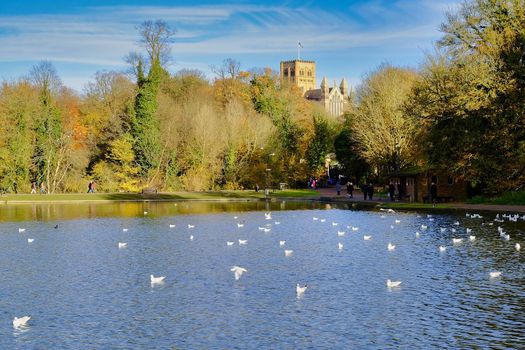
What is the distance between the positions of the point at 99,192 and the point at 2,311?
225ft

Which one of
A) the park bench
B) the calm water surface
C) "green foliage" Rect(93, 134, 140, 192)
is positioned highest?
"green foliage" Rect(93, 134, 140, 192)

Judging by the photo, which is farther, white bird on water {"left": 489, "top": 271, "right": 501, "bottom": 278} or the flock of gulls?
white bird on water {"left": 489, "top": 271, "right": 501, "bottom": 278}

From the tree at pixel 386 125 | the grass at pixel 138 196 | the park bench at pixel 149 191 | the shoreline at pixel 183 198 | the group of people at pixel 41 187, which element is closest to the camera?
the shoreline at pixel 183 198

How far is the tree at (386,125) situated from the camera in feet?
258

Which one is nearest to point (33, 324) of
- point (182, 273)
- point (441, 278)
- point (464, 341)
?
point (182, 273)

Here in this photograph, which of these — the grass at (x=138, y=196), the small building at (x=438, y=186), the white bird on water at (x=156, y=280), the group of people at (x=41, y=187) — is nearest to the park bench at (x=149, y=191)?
the grass at (x=138, y=196)

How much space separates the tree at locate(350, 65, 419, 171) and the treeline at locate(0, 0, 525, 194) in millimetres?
169

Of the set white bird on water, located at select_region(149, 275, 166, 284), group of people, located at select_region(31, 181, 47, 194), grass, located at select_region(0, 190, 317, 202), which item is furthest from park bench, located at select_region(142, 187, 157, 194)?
white bird on water, located at select_region(149, 275, 166, 284)

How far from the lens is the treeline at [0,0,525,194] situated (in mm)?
53969

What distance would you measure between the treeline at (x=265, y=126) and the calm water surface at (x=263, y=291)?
1644 cm

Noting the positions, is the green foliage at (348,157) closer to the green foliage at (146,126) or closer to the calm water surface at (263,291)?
the green foliage at (146,126)

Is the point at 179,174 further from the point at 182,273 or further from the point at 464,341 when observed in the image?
the point at 464,341

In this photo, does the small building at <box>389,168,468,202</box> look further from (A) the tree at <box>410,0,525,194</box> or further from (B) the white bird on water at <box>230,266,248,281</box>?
(B) the white bird on water at <box>230,266,248,281</box>

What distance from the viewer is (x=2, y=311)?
1986 cm
